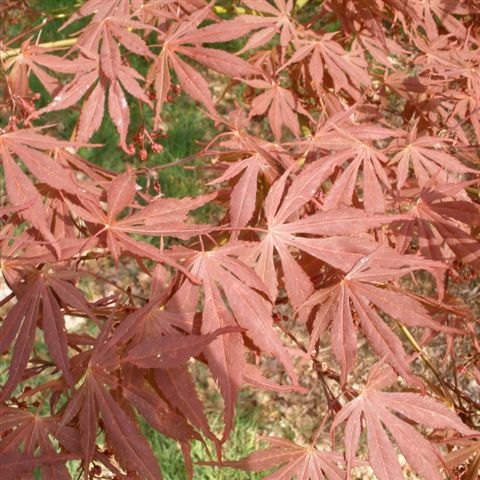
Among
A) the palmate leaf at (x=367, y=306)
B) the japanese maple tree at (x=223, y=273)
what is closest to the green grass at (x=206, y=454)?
the japanese maple tree at (x=223, y=273)

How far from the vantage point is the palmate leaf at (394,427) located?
1.21 metres

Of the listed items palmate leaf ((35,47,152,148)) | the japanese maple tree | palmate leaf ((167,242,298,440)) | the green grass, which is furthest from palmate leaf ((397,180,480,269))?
the green grass

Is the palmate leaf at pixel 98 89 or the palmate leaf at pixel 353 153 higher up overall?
the palmate leaf at pixel 98 89

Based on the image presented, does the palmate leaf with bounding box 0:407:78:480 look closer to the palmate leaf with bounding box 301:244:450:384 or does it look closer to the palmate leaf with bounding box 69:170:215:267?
the palmate leaf with bounding box 69:170:215:267

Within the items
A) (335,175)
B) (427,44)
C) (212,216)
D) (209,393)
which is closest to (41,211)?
(335,175)

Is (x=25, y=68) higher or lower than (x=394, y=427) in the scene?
higher

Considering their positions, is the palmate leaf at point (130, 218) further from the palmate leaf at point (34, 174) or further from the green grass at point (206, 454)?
the green grass at point (206, 454)

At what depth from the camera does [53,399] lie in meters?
1.24

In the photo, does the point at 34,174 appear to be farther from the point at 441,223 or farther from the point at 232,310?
the point at 441,223

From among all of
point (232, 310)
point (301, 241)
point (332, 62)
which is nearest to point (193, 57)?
point (332, 62)

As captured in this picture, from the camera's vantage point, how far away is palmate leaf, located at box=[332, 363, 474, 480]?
1.21 meters

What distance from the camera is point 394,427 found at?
125cm

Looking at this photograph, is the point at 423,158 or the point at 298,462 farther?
the point at 423,158

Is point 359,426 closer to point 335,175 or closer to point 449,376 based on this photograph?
point 335,175
